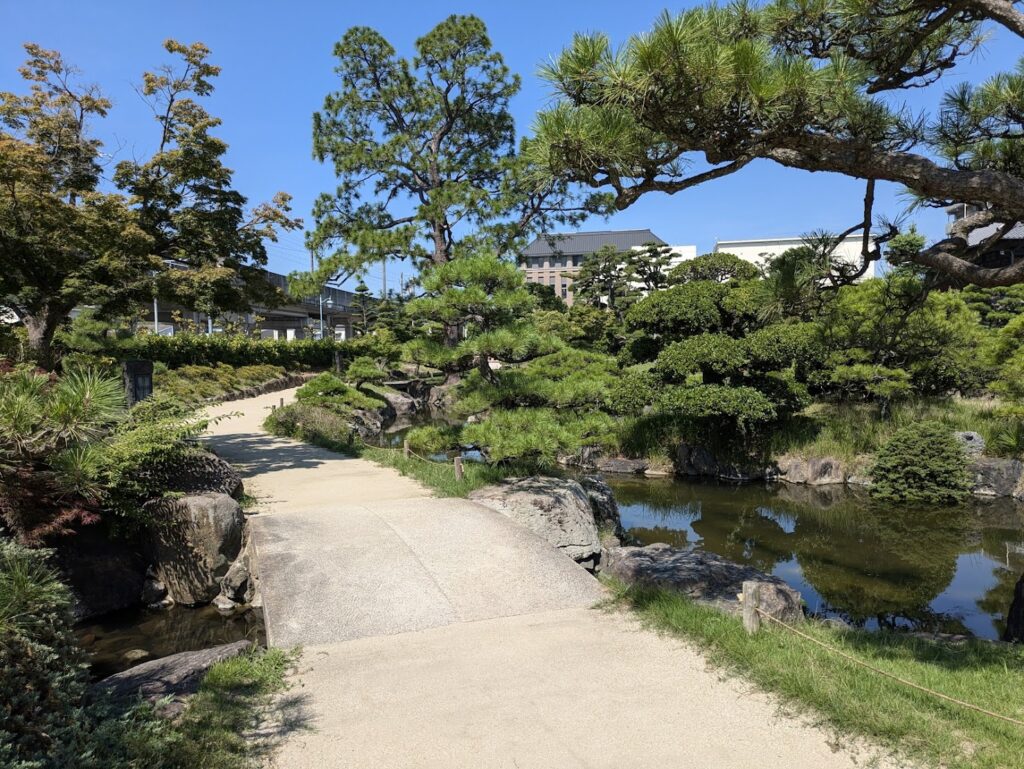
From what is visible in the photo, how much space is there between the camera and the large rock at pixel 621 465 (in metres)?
12.8

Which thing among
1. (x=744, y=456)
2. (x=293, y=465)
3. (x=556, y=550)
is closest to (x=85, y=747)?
(x=556, y=550)

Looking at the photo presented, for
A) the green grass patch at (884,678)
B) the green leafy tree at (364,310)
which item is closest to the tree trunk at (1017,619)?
the green grass patch at (884,678)

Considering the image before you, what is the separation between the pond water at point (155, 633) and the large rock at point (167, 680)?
0.90 meters

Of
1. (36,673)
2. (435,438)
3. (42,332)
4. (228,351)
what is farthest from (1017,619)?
(228,351)

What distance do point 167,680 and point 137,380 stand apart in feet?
21.1

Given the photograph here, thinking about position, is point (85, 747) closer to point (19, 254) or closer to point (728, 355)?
point (19, 254)

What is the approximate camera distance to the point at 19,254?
8.55 metres

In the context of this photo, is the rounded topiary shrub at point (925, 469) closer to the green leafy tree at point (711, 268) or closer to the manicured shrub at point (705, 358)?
the manicured shrub at point (705, 358)

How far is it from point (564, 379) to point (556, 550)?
2.70 m

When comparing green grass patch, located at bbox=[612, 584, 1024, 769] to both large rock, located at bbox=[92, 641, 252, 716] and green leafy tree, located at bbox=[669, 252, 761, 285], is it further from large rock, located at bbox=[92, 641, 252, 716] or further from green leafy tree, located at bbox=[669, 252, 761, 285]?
green leafy tree, located at bbox=[669, 252, 761, 285]

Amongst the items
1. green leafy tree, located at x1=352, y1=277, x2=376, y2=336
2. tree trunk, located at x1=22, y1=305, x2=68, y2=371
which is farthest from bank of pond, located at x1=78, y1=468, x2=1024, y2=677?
green leafy tree, located at x1=352, y1=277, x2=376, y2=336

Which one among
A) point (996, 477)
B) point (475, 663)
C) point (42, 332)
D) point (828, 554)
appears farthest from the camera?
point (996, 477)

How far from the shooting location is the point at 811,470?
11.7m

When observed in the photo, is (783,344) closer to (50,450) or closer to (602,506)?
(602,506)
